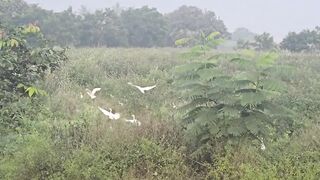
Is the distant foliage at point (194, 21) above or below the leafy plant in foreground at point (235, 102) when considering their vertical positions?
below

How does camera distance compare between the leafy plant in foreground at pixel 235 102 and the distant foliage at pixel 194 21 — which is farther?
the distant foliage at pixel 194 21

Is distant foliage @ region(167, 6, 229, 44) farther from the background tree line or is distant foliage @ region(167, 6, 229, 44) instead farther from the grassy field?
the grassy field

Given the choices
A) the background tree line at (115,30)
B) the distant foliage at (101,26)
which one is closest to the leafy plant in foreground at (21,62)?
the background tree line at (115,30)

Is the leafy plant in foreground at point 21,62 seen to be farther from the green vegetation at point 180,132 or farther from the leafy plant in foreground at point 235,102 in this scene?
the leafy plant in foreground at point 235,102

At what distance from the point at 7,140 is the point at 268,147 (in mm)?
4013

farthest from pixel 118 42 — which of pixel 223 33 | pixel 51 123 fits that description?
pixel 51 123

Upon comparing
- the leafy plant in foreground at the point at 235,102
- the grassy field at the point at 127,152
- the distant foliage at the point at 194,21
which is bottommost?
the distant foliage at the point at 194,21

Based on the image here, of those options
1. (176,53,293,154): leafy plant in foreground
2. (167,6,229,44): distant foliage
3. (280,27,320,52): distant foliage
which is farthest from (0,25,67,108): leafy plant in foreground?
(167,6,229,44): distant foliage

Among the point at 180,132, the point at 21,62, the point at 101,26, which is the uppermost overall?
the point at 21,62

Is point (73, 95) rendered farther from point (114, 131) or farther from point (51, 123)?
point (114, 131)

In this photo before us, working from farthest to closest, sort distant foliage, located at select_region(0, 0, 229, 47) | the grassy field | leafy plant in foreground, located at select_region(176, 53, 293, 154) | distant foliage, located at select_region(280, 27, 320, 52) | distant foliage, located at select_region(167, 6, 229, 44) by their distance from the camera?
distant foliage, located at select_region(167, 6, 229, 44), distant foliage, located at select_region(0, 0, 229, 47), distant foliage, located at select_region(280, 27, 320, 52), leafy plant in foreground, located at select_region(176, 53, 293, 154), the grassy field

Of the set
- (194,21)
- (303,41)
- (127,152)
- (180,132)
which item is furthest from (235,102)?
(194,21)

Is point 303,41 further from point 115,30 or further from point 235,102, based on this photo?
point 235,102

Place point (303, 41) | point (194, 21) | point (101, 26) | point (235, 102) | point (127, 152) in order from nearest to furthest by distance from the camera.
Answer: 1. point (235, 102)
2. point (127, 152)
3. point (303, 41)
4. point (101, 26)
5. point (194, 21)
